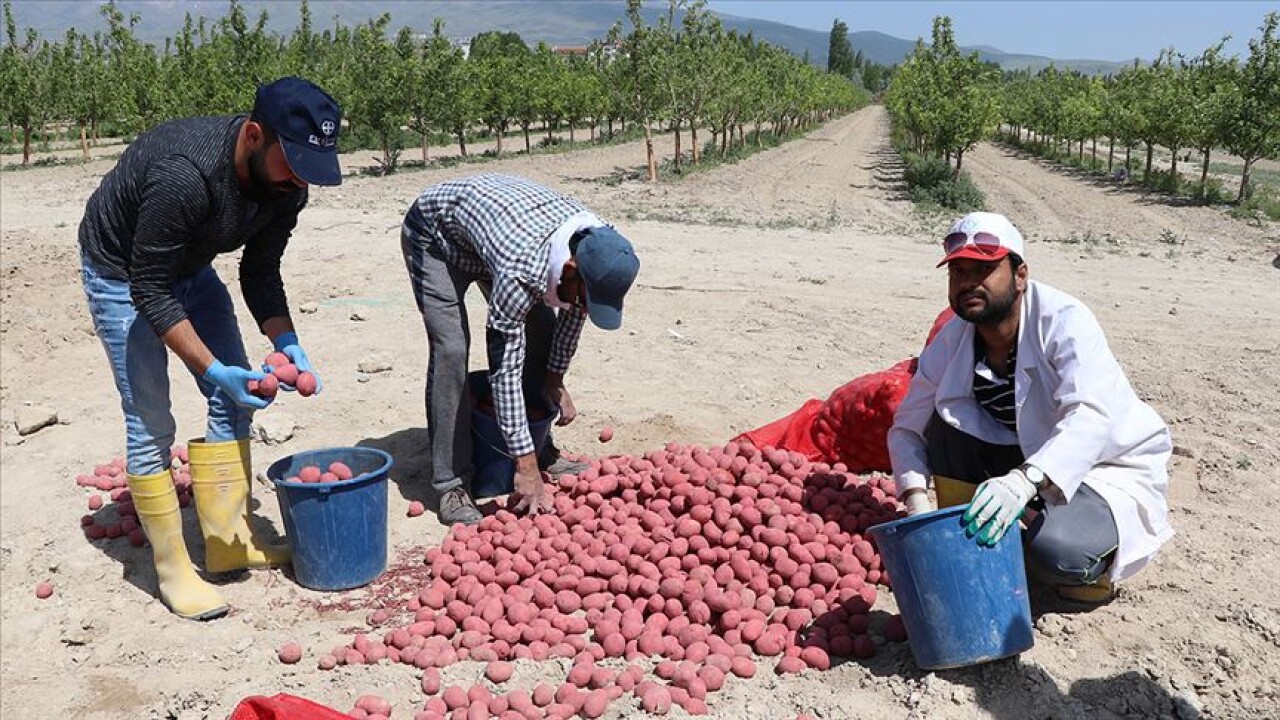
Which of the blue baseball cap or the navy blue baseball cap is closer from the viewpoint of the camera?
the navy blue baseball cap

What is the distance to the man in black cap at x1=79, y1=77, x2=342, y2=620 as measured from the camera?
9.59 feet

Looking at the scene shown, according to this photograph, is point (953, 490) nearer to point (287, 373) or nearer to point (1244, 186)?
point (287, 373)

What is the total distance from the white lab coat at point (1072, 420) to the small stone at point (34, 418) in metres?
4.38

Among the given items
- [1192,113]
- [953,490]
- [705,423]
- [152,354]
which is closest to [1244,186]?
[1192,113]

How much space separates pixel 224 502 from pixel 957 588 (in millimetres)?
2494

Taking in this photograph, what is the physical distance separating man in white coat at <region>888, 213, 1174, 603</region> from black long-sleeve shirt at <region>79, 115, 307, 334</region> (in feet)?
7.01

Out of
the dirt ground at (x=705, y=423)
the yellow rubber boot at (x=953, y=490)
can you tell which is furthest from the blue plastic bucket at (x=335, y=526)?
the yellow rubber boot at (x=953, y=490)

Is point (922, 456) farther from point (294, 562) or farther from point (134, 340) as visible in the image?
point (134, 340)

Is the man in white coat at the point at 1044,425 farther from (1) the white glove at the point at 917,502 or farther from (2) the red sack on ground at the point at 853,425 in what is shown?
(2) the red sack on ground at the point at 853,425

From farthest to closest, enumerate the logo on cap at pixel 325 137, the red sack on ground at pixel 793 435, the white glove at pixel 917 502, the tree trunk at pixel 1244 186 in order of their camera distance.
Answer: the tree trunk at pixel 1244 186 < the red sack on ground at pixel 793 435 < the white glove at pixel 917 502 < the logo on cap at pixel 325 137

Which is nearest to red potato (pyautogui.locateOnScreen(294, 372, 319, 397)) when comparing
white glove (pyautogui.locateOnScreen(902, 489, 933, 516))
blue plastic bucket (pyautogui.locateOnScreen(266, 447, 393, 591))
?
blue plastic bucket (pyautogui.locateOnScreen(266, 447, 393, 591))

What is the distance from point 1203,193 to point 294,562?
17.8 m

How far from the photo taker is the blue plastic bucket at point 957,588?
254 cm

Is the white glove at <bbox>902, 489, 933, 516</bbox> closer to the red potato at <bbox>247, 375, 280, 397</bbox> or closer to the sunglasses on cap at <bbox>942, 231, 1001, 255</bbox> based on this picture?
the sunglasses on cap at <bbox>942, 231, 1001, 255</bbox>
